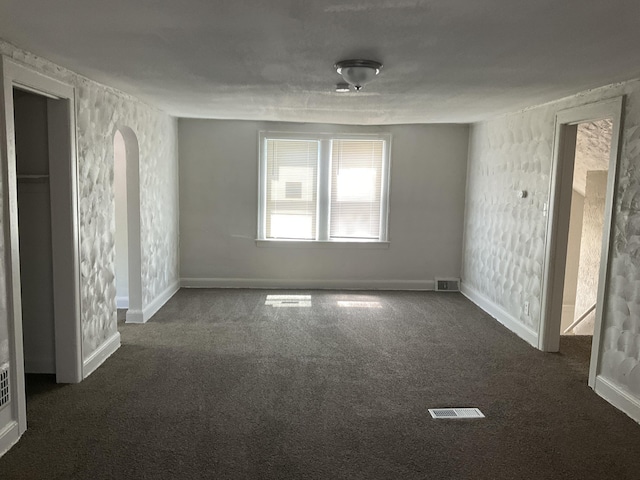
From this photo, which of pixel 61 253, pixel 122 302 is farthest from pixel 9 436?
pixel 122 302

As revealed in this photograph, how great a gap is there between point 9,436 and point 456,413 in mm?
2675

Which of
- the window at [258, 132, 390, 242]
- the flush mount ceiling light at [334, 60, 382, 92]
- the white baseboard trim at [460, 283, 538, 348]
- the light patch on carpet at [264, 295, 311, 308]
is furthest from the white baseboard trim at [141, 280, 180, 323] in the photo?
the white baseboard trim at [460, 283, 538, 348]

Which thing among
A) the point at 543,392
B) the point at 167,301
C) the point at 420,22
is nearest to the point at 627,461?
the point at 543,392

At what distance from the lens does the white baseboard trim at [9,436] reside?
9.07 feet

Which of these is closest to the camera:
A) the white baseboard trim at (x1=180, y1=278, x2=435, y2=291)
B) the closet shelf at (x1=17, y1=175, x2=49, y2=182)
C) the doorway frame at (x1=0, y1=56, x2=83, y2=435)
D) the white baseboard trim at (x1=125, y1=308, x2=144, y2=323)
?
the doorway frame at (x1=0, y1=56, x2=83, y2=435)

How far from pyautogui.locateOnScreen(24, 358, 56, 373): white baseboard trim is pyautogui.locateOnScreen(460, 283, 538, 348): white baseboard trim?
13.3ft

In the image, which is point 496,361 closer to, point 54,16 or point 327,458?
point 327,458

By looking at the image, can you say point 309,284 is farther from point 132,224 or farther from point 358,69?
point 358,69

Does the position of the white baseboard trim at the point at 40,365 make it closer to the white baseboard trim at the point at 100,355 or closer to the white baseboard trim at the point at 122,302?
the white baseboard trim at the point at 100,355

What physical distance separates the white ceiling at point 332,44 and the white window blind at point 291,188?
246 cm

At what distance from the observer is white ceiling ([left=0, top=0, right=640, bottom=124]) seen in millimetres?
2057

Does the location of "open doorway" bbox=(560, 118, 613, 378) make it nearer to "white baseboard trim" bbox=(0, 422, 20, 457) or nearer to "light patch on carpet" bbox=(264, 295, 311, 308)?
"light patch on carpet" bbox=(264, 295, 311, 308)

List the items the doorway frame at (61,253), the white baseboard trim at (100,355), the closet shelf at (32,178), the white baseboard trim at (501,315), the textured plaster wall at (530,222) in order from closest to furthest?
the doorway frame at (61,253)
the textured plaster wall at (530,222)
the closet shelf at (32,178)
the white baseboard trim at (100,355)
the white baseboard trim at (501,315)

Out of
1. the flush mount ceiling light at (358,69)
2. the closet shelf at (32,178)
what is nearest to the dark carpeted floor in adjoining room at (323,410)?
the closet shelf at (32,178)
